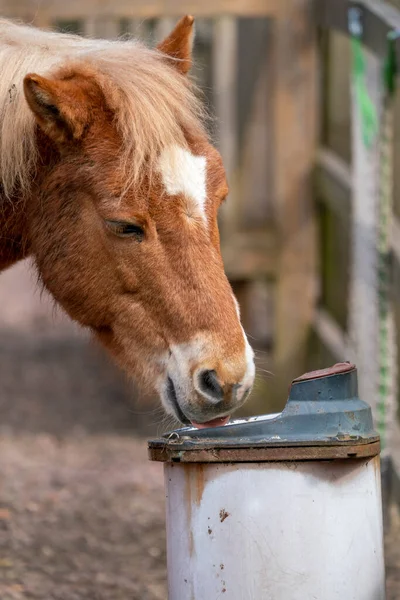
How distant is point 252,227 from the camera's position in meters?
6.74

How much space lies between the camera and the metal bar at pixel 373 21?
4.20 metres

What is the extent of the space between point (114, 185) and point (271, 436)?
0.89m

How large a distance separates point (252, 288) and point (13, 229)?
3.63 m

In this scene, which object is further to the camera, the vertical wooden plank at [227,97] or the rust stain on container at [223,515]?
the vertical wooden plank at [227,97]

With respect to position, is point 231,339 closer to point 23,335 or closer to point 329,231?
point 329,231

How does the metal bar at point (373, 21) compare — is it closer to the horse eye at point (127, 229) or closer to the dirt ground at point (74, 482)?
the horse eye at point (127, 229)

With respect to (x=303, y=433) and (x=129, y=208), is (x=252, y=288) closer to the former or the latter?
(x=129, y=208)

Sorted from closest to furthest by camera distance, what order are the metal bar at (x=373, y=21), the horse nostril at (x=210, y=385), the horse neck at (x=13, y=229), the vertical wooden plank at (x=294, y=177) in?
the horse nostril at (x=210, y=385) → the horse neck at (x=13, y=229) → the metal bar at (x=373, y=21) → the vertical wooden plank at (x=294, y=177)

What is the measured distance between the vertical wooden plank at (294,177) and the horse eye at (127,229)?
2.99m

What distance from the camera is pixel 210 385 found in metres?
2.84

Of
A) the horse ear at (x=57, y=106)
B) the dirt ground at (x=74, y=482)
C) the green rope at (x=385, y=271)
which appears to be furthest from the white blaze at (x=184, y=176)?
the green rope at (x=385, y=271)

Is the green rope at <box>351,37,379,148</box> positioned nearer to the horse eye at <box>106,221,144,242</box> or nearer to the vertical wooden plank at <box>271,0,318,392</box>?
the vertical wooden plank at <box>271,0,318,392</box>

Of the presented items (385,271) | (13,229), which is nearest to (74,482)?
(385,271)

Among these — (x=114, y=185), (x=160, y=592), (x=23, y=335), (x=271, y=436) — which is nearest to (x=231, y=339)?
(x=271, y=436)
